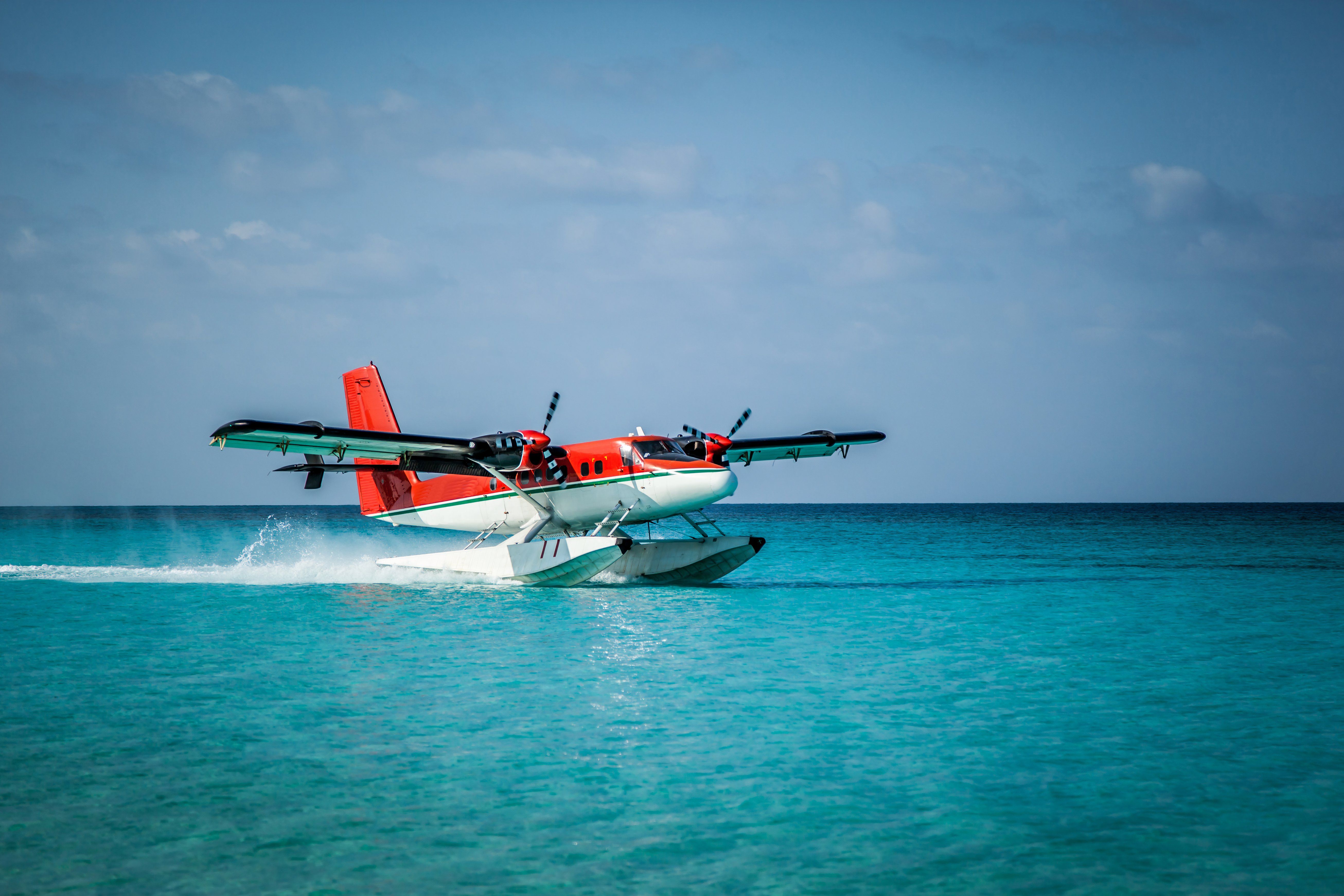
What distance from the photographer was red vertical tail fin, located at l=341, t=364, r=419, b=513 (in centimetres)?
2369

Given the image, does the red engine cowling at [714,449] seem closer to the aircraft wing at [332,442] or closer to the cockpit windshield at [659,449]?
the cockpit windshield at [659,449]

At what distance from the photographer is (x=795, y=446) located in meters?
23.8

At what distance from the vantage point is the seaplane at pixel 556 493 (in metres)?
19.0

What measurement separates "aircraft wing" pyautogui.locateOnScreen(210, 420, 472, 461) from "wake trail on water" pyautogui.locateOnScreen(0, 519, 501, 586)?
3.64m

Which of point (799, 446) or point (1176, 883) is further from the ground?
point (799, 446)

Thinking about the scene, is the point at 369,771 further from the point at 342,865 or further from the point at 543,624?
the point at 543,624

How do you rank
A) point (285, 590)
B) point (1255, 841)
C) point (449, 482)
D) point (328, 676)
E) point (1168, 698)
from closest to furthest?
point (1255, 841) < point (1168, 698) < point (328, 676) < point (285, 590) < point (449, 482)

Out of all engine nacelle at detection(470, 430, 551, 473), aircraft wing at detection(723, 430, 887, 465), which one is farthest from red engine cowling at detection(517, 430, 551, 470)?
aircraft wing at detection(723, 430, 887, 465)

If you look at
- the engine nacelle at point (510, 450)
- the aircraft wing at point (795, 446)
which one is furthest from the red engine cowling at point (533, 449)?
the aircraft wing at point (795, 446)

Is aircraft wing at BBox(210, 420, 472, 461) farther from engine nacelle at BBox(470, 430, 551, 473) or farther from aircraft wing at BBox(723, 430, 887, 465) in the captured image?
aircraft wing at BBox(723, 430, 887, 465)

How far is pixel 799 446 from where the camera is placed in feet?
79.0

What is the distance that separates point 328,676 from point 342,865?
560 cm

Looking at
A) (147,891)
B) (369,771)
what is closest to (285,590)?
(369,771)

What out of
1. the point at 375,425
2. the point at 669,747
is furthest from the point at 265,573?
the point at 669,747
